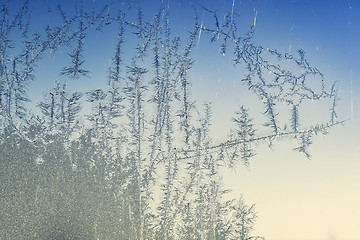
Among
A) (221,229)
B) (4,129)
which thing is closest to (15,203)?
(4,129)

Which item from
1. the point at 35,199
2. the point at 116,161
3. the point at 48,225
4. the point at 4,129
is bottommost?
the point at 48,225

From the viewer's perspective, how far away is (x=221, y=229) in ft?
31.0

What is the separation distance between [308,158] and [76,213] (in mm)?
5312

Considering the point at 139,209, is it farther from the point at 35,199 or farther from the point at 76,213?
the point at 35,199

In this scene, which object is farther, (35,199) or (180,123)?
(35,199)

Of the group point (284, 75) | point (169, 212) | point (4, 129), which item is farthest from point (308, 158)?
point (4, 129)

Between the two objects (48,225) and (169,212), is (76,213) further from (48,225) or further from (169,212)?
(169,212)

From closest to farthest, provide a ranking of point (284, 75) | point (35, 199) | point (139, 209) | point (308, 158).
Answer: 1. point (308, 158)
2. point (284, 75)
3. point (139, 209)
4. point (35, 199)

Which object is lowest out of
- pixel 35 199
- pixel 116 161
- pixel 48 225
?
pixel 48 225

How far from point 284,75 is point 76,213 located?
5.25 m

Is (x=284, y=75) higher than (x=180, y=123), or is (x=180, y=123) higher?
(x=284, y=75)

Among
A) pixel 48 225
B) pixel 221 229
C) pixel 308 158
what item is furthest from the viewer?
pixel 221 229

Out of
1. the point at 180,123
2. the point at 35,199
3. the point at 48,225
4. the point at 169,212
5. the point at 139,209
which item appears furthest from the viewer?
the point at 35,199

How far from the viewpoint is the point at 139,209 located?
584 cm
